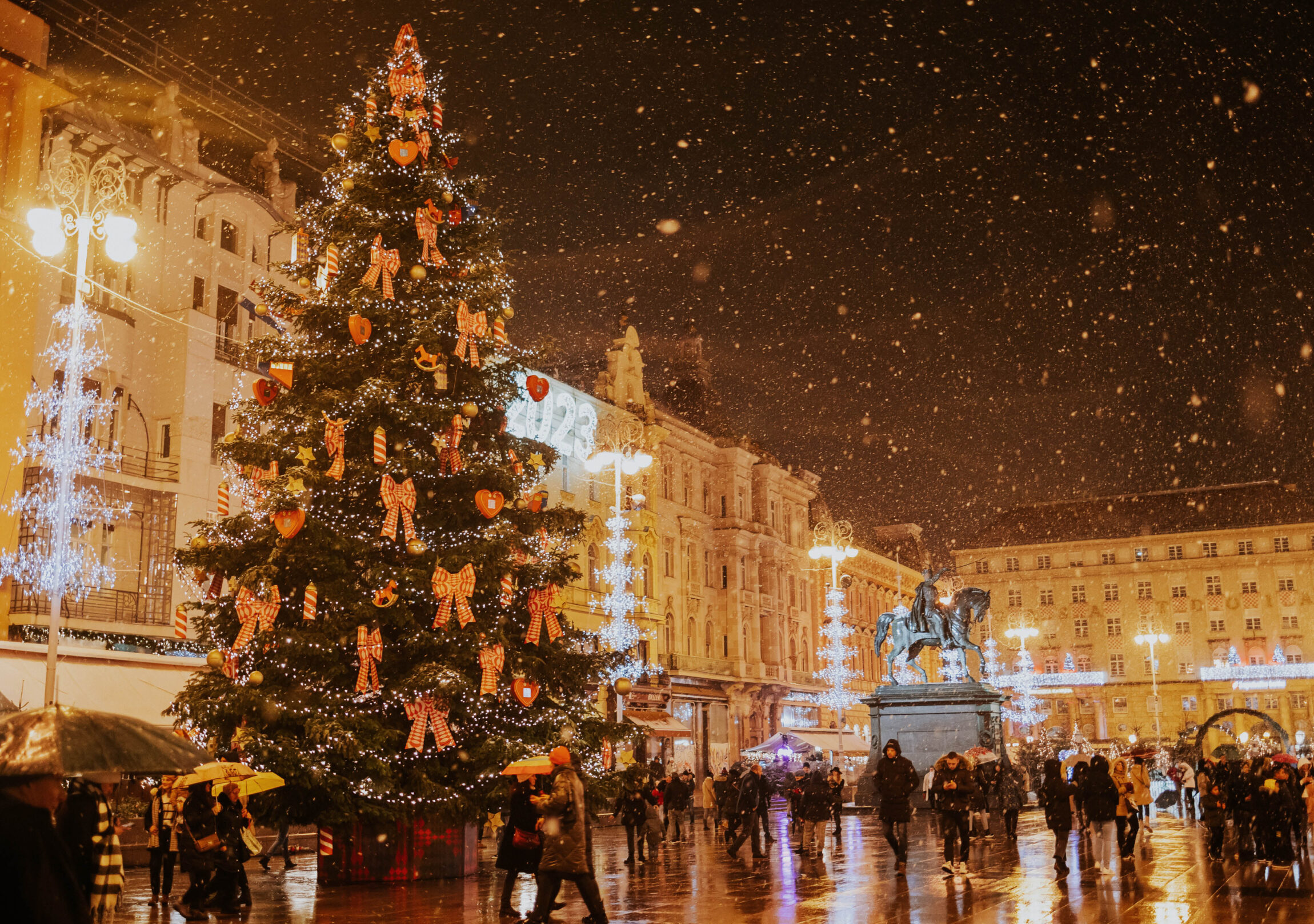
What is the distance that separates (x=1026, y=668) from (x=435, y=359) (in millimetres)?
56698

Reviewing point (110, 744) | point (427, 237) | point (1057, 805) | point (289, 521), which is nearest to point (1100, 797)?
point (1057, 805)

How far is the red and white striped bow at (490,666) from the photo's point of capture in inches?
628

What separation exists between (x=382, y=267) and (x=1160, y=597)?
95880 mm

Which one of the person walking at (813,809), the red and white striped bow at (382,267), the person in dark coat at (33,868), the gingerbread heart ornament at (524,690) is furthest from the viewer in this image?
the person walking at (813,809)

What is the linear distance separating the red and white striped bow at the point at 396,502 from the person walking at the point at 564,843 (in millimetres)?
6050

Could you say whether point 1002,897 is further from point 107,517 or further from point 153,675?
point 107,517

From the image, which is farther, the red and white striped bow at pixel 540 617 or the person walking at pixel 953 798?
the red and white striped bow at pixel 540 617

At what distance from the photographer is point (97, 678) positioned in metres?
23.5

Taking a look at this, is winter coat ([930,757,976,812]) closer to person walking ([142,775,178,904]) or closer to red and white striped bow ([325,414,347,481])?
red and white striped bow ([325,414,347,481])

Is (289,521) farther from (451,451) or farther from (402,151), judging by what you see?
(402,151)

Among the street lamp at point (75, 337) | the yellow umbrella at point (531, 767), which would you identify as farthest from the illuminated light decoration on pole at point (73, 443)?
the yellow umbrella at point (531, 767)

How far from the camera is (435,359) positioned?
16.8 m

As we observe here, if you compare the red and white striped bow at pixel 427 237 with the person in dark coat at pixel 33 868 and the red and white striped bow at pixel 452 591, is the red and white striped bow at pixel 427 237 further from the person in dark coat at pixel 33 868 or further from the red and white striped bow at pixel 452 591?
the person in dark coat at pixel 33 868

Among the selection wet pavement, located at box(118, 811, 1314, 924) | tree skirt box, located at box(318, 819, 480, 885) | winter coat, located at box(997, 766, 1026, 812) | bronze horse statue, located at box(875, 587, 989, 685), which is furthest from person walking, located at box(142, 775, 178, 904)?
bronze horse statue, located at box(875, 587, 989, 685)
